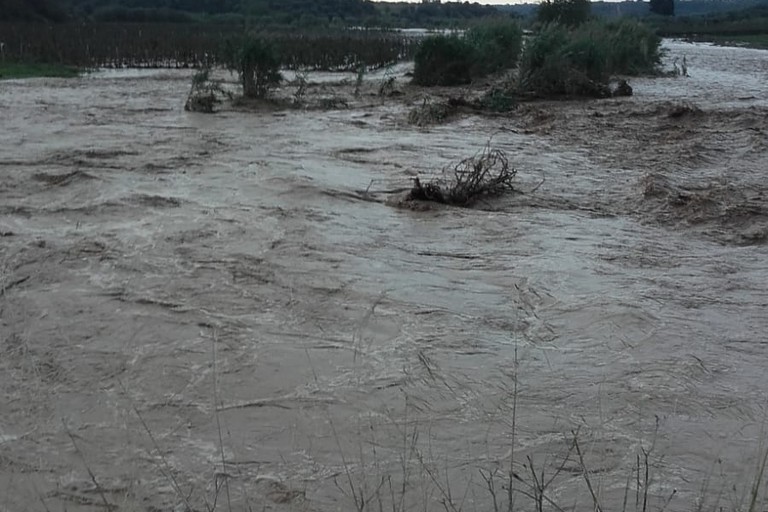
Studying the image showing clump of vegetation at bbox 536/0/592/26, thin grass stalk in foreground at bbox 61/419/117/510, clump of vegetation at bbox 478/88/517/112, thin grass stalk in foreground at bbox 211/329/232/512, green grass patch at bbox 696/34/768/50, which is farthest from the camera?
green grass patch at bbox 696/34/768/50

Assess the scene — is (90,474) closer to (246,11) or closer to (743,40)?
(743,40)

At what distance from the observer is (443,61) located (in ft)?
61.9

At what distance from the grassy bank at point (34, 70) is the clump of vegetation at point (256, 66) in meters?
5.83

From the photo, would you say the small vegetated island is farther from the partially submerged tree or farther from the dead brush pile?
the partially submerged tree

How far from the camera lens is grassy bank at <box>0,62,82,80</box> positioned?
58.8 ft

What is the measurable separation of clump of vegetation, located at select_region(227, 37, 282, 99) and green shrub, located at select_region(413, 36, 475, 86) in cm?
479

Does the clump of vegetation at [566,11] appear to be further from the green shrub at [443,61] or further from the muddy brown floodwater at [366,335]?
the muddy brown floodwater at [366,335]

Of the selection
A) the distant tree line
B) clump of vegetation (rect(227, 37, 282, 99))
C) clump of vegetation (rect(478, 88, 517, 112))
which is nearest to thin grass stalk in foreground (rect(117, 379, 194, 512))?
clump of vegetation (rect(478, 88, 517, 112))

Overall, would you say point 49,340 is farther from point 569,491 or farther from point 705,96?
point 705,96

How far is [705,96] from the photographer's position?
16469 millimetres

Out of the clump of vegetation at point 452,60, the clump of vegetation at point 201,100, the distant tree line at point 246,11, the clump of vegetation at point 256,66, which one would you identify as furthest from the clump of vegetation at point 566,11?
the clump of vegetation at point 201,100

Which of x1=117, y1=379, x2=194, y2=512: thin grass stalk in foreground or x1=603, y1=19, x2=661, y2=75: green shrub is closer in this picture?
x1=117, y1=379, x2=194, y2=512: thin grass stalk in foreground

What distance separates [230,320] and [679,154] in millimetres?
6945

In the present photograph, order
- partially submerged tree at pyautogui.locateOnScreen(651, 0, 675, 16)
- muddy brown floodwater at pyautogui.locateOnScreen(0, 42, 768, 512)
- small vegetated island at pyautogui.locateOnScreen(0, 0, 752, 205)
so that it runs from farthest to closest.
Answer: partially submerged tree at pyautogui.locateOnScreen(651, 0, 675, 16) < small vegetated island at pyautogui.locateOnScreen(0, 0, 752, 205) < muddy brown floodwater at pyautogui.locateOnScreen(0, 42, 768, 512)
